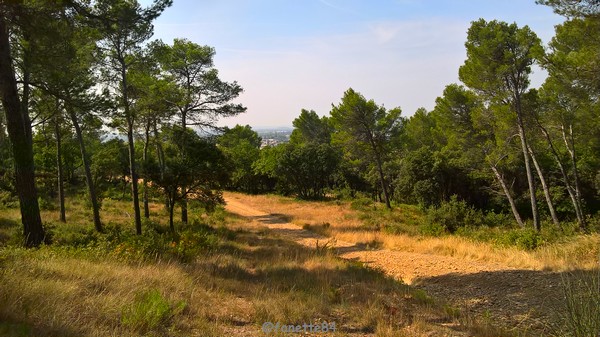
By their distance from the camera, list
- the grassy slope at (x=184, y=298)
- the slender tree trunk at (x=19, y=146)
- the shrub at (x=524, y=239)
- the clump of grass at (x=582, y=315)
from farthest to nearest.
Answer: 1. the shrub at (x=524, y=239)
2. the slender tree trunk at (x=19, y=146)
3. the grassy slope at (x=184, y=298)
4. the clump of grass at (x=582, y=315)

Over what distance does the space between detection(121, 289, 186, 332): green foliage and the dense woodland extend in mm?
5748

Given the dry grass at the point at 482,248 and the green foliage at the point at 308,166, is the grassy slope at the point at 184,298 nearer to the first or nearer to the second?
the dry grass at the point at 482,248

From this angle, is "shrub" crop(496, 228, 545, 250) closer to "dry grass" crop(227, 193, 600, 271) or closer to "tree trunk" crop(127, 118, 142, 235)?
"dry grass" crop(227, 193, 600, 271)

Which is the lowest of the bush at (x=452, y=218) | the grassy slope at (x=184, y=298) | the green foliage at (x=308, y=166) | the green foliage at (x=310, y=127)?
the bush at (x=452, y=218)

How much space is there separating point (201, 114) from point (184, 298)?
1544 cm

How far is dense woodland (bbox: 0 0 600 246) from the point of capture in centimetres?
859

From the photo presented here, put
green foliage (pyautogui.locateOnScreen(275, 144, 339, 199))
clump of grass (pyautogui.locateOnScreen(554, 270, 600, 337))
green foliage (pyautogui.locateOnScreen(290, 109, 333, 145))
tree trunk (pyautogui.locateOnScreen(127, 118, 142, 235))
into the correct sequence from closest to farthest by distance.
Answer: clump of grass (pyautogui.locateOnScreen(554, 270, 600, 337)) < tree trunk (pyautogui.locateOnScreen(127, 118, 142, 235)) < green foliage (pyautogui.locateOnScreen(275, 144, 339, 199)) < green foliage (pyautogui.locateOnScreen(290, 109, 333, 145))

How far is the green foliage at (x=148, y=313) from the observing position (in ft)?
11.9

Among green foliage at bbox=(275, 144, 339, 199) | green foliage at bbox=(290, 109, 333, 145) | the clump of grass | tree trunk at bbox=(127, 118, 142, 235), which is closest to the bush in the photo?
tree trunk at bbox=(127, 118, 142, 235)

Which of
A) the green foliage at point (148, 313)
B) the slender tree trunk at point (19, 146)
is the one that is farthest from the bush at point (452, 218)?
the green foliage at point (148, 313)

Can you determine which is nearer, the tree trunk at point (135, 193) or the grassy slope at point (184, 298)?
the grassy slope at point (184, 298)

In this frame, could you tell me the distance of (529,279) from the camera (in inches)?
323

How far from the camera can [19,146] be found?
7727mm

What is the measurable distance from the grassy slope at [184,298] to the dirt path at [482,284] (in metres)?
1.17
